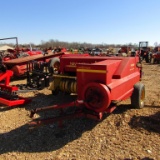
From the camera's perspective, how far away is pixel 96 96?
13.0 ft

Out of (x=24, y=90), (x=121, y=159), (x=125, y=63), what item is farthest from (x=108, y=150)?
(x=24, y=90)

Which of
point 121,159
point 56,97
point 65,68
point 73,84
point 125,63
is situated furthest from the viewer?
→ point 56,97

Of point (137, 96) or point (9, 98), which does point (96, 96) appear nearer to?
point (137, 96)

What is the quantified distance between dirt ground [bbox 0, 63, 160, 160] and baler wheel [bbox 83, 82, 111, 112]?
59 cm

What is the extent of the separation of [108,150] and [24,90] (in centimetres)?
412

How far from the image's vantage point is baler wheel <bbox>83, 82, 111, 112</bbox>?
387 cm

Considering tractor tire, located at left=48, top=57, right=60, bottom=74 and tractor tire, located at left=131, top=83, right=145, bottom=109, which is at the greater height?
tractor tire, located at left=48, top=57, right=60, bottom=74

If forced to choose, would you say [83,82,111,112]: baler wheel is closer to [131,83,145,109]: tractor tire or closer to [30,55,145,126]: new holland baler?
[30,55,145,126]: new holland baler

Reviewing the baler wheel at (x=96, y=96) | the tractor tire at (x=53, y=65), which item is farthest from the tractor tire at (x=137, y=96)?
the tractor tire at (x=53, y=65)

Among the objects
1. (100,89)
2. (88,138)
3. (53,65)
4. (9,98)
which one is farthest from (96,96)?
(53,65)

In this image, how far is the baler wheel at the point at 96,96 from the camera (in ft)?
12.7

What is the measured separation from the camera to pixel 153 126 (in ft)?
14.3

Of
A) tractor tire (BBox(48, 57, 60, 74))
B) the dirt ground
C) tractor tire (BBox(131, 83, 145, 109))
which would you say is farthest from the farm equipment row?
tractor tire (BBox(48, 57, 60, 74))

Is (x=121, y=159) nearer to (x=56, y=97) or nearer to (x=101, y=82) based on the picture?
(x=101, y=82)
